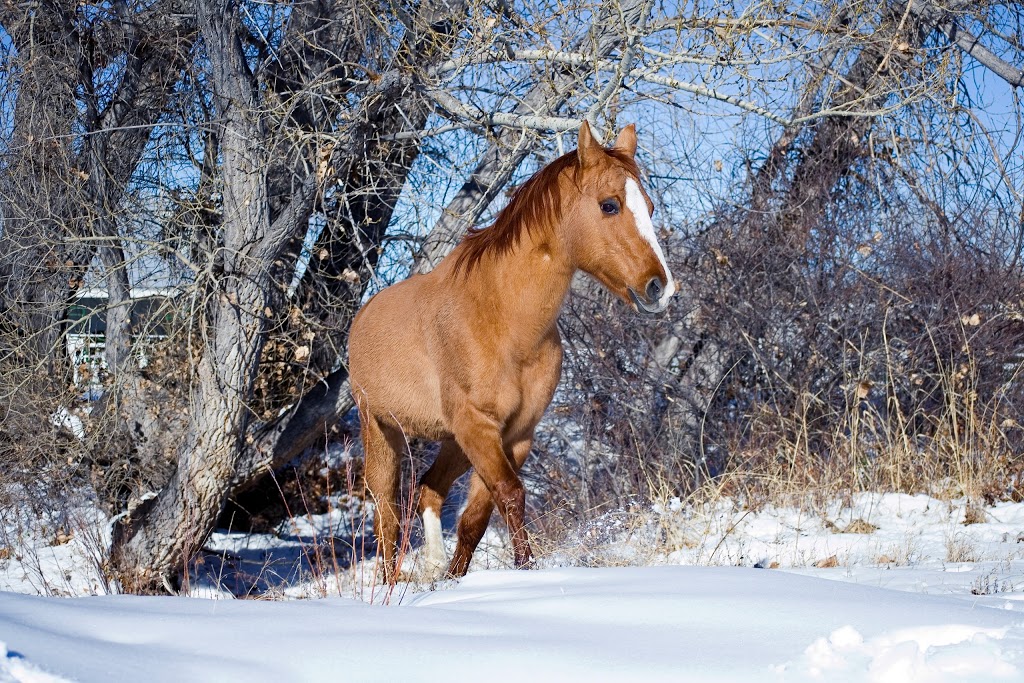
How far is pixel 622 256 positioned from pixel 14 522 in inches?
280

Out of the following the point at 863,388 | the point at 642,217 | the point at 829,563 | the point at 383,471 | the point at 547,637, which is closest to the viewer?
the point at 547,637

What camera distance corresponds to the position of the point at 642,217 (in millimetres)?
→ 3965

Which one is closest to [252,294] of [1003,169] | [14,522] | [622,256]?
[14,522]

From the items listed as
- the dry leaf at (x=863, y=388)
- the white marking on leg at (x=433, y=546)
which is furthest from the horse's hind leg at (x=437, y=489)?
the dry leaf at (x=863, y=388)

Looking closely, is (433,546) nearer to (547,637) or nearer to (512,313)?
(512,313)

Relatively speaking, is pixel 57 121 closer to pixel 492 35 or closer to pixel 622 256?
pixel 492 35

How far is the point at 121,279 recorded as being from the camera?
844cm

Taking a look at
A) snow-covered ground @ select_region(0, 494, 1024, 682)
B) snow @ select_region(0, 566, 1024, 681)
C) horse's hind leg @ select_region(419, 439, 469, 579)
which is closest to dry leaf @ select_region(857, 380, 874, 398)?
snow-covered ground @ select_region(0, 494, 1024, 682)

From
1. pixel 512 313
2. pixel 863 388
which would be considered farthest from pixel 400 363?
pixel 863 388

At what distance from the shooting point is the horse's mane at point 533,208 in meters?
4.25

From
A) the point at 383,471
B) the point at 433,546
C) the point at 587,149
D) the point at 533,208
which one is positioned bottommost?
the point at 433,546

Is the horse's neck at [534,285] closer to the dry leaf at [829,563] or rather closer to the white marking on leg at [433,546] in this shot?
the white marking on leg at [433,546]

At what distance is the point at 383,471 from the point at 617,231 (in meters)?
2.33

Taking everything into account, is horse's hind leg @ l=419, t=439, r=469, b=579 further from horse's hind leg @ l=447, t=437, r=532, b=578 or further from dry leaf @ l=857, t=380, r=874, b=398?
dry leaf @ l=857, t=380, r=874, b=398
